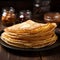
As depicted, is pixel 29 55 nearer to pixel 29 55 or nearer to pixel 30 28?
pixel 29 55

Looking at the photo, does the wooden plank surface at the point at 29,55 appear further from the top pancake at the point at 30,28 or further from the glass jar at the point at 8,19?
the glass jar at the point at 8,19

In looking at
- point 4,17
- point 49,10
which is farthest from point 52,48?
point 49,10

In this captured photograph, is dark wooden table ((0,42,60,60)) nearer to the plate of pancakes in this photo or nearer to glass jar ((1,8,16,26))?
the plate of pancakes

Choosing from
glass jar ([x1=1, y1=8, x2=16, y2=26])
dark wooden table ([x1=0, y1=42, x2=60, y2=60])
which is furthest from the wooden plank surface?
glass jar ([x1=1, y1=8, x2=16, y2=26])

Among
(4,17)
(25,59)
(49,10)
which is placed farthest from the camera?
(49,10)

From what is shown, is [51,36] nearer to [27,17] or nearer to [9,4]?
[27,17]

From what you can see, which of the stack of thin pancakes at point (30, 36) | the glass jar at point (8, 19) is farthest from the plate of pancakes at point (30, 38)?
the glass jar at point (8, 19)

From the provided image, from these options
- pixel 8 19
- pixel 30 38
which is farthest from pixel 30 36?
pixel 8 19
